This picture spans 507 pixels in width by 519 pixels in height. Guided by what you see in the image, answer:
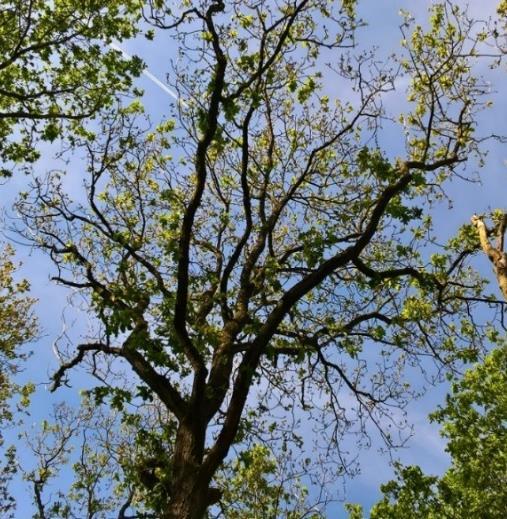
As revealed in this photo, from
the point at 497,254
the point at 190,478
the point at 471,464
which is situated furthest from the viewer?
the point at 471,464

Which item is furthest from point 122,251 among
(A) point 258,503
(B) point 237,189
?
(A) point 258,503

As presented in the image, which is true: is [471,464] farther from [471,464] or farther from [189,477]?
[189,477]

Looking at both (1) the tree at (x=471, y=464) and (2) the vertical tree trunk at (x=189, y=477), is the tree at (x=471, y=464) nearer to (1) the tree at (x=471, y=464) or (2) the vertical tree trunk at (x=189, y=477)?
(1) the tree at (x=471, y=464)

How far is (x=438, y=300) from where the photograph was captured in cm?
1149

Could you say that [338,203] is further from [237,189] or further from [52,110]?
[52,110]

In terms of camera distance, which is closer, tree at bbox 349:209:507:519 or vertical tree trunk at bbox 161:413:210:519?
vertical tree trunk at bbox 161:413:210:519

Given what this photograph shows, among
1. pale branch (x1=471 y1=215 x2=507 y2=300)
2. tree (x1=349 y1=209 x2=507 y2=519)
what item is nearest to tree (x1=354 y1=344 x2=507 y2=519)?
tree (x1=349 y1=209 x2=507 y2=519)

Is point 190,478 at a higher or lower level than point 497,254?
lower

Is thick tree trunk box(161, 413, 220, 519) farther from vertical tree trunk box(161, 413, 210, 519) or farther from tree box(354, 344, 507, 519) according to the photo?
tree box(354, 344, 507, 519)

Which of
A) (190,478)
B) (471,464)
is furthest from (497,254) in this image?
(471,464)

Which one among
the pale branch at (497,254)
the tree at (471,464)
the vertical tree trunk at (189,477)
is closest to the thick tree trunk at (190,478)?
the vertical tree trunk at (189,477)

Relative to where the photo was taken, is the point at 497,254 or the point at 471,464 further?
the point at 471,464

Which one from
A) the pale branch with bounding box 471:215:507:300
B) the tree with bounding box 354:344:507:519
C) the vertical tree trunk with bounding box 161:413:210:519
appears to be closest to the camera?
the vertical tree trunk with bounding box 161:413:210:519

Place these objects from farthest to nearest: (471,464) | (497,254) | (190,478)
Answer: (471,464), (497,254), (190,478)
